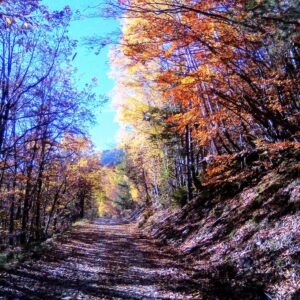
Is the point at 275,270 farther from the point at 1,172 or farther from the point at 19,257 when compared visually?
the point at 1,172

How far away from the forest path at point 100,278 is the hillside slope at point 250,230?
2.65 feet

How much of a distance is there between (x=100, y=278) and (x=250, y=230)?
4.32 metres

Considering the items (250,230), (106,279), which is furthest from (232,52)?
(106,279)

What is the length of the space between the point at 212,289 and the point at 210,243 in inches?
139

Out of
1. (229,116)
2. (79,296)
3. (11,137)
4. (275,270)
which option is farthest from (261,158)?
(11,137)

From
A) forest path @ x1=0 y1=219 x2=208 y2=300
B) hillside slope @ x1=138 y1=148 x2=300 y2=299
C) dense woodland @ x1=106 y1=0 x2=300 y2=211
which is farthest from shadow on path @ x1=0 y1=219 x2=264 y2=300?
dense woodland @ x1=106 y1=0 x2=300 y2=211

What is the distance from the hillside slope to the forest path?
809mm

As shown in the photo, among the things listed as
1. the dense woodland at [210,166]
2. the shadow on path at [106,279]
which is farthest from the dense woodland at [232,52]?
the shadow on path at [106,279]

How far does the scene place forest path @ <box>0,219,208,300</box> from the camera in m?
6.70

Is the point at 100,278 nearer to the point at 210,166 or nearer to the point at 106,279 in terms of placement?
the point at 106,279

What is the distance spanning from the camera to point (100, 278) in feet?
27.0

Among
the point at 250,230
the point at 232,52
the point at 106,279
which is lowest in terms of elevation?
the point at 106,279

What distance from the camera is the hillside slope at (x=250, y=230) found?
242 inches

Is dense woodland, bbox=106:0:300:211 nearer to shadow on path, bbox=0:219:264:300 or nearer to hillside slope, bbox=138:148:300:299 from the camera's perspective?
hillside slope, bbox=138:148:300:299
